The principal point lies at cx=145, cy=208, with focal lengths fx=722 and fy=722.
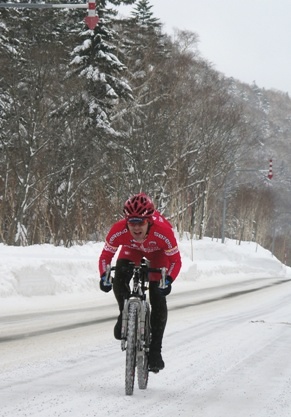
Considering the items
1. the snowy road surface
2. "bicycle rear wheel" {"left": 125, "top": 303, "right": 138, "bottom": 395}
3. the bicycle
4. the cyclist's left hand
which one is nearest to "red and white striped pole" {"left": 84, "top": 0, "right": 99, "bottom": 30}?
the snowy road surface

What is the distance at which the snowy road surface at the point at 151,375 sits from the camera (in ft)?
17.6

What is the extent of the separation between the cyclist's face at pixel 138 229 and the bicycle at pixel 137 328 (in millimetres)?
255

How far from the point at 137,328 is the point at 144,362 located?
1.10 ft

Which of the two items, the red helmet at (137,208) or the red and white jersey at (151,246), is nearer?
the red helmet at (137,208)

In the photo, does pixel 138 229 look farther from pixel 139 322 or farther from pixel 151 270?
pixel 139 322

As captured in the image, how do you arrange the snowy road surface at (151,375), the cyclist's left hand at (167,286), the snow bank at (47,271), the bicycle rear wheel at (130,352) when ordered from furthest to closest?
the snow bank at (47,271), the cyclist's left hand at (167,286), the bicycle rear wheel at (130,352), the snowy road surface at (151,375)

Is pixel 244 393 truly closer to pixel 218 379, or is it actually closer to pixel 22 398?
pixel 218 379

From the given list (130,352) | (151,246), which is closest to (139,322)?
(130,352)

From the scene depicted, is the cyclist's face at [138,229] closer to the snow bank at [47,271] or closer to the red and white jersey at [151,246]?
the red and white jersey at [151,246]

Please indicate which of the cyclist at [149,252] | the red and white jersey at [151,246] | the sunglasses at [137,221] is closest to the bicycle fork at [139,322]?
the cyclist at [149,252]

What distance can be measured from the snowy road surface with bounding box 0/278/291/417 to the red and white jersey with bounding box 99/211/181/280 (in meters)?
1.02

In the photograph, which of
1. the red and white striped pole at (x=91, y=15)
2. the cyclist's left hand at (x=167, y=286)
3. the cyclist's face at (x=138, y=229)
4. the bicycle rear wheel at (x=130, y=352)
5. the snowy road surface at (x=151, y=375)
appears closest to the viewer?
the snowy road surface at (x=151, y=375)

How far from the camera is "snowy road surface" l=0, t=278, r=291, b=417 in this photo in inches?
211

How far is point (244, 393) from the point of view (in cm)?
605
